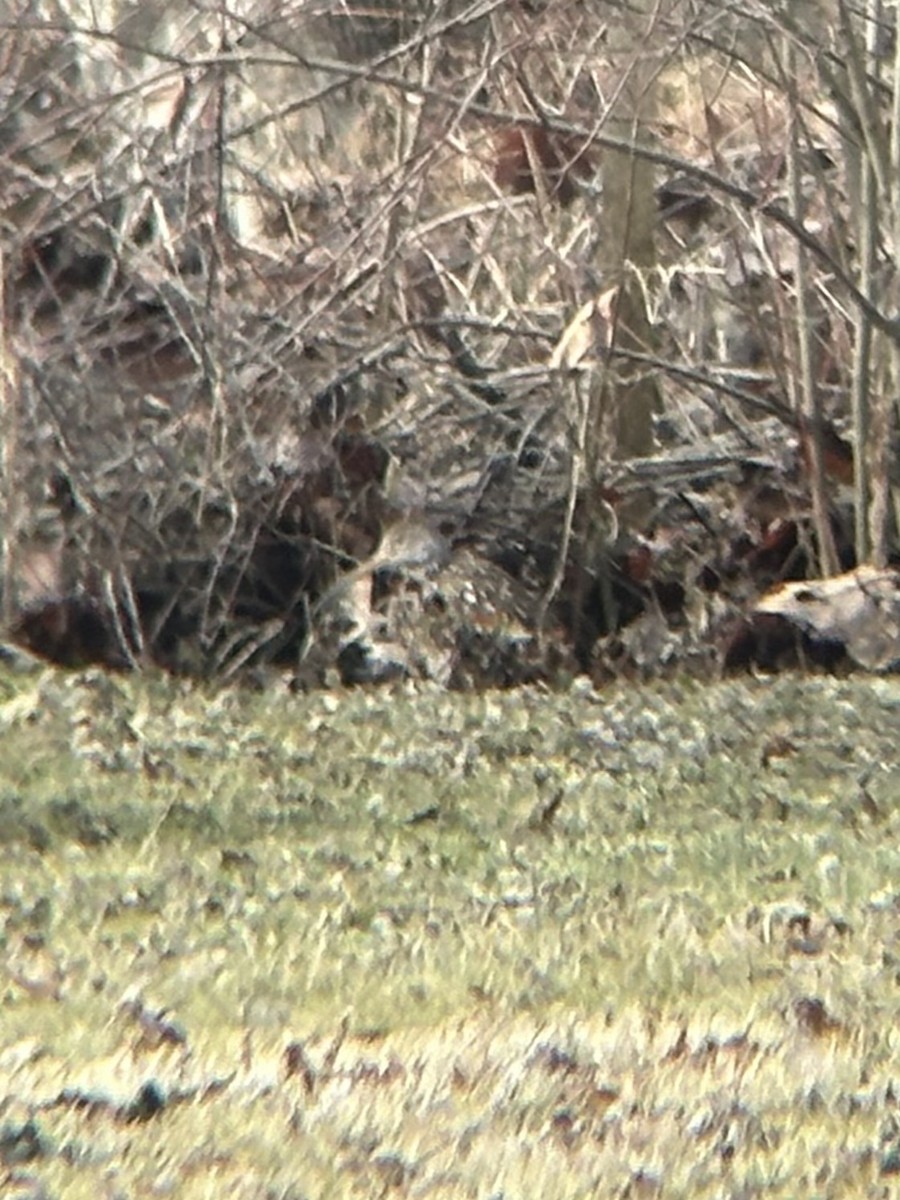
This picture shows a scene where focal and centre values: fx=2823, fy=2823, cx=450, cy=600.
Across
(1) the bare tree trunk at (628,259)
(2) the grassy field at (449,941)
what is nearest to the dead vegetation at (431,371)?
(1) the bare tree trunk at (628,259)

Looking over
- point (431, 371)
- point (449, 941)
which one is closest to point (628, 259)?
point (431, 371)

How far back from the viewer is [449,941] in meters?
6.99

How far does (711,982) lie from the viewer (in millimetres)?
6348

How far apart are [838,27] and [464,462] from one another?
8.96ft

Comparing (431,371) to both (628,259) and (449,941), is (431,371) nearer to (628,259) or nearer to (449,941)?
(628,259)

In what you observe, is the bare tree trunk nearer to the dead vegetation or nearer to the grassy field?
the dead vegetation

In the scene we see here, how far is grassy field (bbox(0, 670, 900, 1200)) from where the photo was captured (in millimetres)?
4891

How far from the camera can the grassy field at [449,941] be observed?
4.89m

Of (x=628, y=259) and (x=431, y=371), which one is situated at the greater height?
(x=628, y=259)

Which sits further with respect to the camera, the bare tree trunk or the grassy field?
the bare tree trunk

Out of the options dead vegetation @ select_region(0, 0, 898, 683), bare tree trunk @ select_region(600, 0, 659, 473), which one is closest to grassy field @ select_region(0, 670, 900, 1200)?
dead vegetation @ select_region(0, 0, 898, 683)

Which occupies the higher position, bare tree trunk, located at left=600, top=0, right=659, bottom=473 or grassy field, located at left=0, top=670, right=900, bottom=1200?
bare tree trunk, located at left=600, top=0, right=659, bottom=473

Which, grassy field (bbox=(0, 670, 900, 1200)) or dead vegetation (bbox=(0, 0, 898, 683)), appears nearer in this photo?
grassy field (bbox=(0, 670, 900, 1200))

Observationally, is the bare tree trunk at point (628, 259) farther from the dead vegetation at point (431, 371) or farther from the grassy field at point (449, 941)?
the grassy field at point (449, 941)
